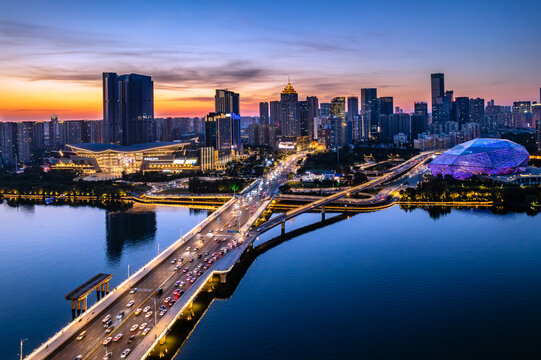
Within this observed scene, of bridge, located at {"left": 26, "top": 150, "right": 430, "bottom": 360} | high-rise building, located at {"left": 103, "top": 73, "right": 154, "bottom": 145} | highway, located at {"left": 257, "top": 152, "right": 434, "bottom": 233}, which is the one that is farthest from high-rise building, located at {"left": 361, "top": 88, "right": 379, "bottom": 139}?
bridge, located at {"left": 26, "top": 150, "right": 430, "bottom": 360}

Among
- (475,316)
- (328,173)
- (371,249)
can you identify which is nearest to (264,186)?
(328,173)

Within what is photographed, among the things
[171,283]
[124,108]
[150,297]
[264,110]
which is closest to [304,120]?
[264,110]

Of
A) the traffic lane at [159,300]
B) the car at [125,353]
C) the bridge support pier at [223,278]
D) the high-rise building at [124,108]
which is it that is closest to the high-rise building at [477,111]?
the high-rise building at [124,108]

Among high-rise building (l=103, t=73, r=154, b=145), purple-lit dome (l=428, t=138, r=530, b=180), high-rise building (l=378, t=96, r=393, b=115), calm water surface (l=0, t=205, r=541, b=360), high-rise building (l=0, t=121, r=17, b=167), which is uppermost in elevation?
high-rise building (l=378, t=96, r=393, b=115)

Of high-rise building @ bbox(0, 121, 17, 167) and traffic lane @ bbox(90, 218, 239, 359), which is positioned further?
high-rise building @ bbox(0, 121, 17, 167)

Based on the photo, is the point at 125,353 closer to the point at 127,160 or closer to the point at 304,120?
the point at 127,160

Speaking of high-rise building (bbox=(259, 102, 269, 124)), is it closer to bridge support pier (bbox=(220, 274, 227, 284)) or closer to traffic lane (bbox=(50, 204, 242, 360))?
traffic lane (bbox=(50, 204, 242, 360))
